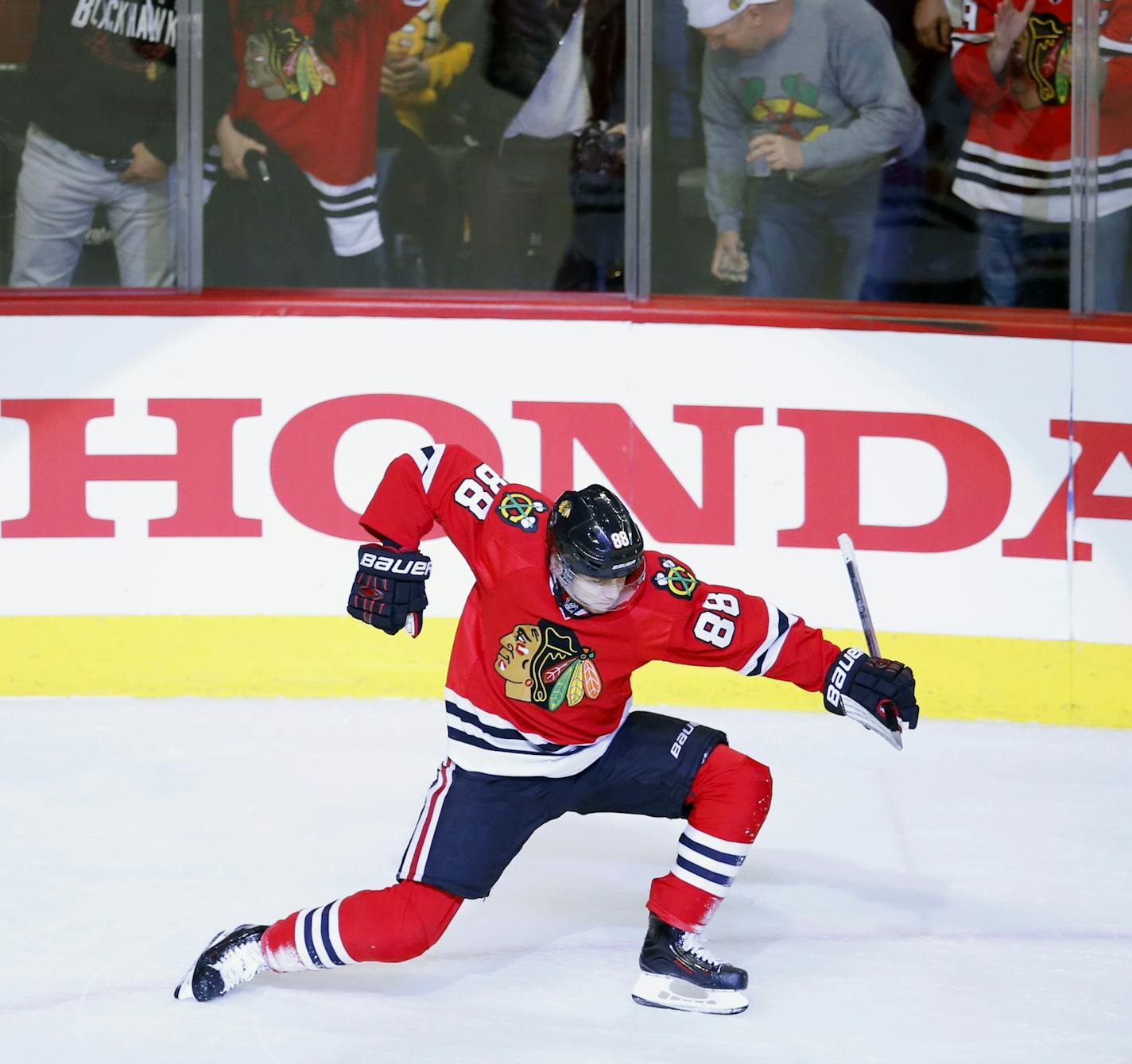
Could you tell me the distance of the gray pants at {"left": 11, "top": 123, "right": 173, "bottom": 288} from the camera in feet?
17.2

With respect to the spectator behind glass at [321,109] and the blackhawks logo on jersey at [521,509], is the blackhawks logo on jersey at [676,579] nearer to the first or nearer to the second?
the blackhawks logo on jersey at [521,509]

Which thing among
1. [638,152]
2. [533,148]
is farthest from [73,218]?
[638,152]

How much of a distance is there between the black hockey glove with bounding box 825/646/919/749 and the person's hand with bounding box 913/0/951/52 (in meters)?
2.65

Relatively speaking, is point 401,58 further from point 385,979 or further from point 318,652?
point 385,979

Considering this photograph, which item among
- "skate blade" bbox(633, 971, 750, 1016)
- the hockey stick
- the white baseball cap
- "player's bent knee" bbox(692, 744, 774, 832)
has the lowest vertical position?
"skate blade" bbox(633, 971, 750, 1016)

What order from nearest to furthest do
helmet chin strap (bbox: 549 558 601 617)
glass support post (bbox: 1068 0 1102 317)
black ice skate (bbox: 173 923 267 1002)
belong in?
helmet chin strap (bbox: 549 558 601 617)
black ice skate (bbox: 173 923 267 1002)
glass support post (bbox: 1068 0 1102 317)

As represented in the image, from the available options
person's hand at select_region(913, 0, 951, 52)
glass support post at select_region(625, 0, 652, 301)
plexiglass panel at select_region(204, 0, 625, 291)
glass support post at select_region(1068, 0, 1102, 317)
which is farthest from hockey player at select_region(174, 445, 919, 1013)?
person's hand at select_region(913, 0, 951, 52)

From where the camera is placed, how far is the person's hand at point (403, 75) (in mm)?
5281

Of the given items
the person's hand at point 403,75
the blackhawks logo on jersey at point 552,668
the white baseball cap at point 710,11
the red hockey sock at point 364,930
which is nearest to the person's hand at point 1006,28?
Result: the white baseball cap at point 710,11

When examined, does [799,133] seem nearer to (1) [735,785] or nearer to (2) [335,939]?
(1) [735,785]

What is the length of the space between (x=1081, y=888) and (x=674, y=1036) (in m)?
1.19

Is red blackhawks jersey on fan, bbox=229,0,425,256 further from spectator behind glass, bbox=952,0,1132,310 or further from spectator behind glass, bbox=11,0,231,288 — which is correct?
spectator behind glass, bbox=952,0,1132,310

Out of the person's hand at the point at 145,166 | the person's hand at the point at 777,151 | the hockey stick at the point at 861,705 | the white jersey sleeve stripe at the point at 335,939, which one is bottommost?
the white jersey sleeve stripe at the point at 335,939

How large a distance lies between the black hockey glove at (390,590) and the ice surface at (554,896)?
72 centimetres
